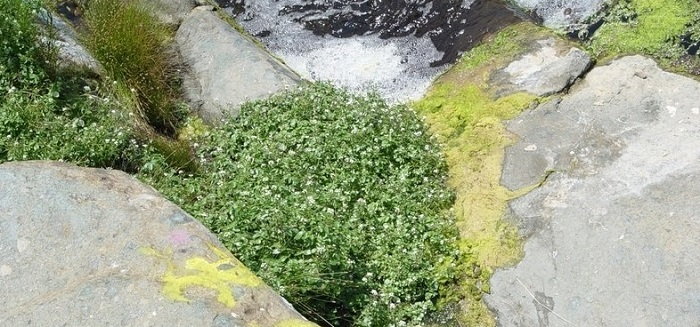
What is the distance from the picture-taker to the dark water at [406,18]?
7.52 m

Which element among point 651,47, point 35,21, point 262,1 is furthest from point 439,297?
point 262,1

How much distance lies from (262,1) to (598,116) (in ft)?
14.5


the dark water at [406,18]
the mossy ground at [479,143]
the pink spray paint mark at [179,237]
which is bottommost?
the mossy ground at [479,143]

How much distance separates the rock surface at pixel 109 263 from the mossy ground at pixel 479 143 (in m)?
1.95

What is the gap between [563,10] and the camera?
7766mm

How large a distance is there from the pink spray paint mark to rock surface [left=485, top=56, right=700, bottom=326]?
7.35ft

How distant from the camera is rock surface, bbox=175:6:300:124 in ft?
22.7

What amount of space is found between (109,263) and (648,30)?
5.39m

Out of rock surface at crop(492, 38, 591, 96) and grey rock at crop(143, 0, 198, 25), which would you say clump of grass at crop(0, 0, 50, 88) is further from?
rock surface at crop(492, 38, 591, 96)

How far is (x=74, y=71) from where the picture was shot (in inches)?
253

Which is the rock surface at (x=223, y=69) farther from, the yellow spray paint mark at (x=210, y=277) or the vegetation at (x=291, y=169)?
the yellow spray paint mark at (x=210, y=277)

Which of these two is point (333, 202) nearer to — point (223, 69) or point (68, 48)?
point (223, 69)

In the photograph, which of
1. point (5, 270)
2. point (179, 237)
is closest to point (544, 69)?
point (179, 237)

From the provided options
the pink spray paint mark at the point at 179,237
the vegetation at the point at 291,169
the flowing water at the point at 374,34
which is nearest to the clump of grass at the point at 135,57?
the vegetation at the point at 291,169
